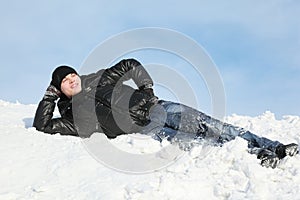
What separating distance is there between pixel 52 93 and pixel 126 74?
1.18m

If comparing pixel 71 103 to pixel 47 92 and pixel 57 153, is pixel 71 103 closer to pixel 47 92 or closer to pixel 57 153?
pixel 47 92

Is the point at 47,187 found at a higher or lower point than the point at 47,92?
lower

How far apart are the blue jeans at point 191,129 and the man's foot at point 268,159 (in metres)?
0.52

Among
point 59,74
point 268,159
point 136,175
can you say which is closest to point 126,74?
point 59,74

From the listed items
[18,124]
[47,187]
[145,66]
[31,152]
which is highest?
[145,66]

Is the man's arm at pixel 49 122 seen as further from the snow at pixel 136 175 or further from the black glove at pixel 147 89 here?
the black glove at pixel 147 89

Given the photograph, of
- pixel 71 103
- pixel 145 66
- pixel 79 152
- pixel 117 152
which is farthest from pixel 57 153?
pixel 145 66

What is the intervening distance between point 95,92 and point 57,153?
1384 millimetres

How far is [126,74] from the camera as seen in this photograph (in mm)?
6844

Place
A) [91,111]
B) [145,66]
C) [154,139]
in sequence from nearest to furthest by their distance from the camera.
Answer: [154,139]
[91,111]
[145,66]

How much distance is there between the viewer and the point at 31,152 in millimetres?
5613

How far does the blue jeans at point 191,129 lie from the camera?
5867 millimetres

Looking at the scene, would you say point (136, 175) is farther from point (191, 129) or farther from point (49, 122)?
point (49, 122)

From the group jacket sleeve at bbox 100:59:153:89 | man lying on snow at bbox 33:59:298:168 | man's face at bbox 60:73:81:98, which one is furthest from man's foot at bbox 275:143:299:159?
man's face at bbox 60:73:81:98
